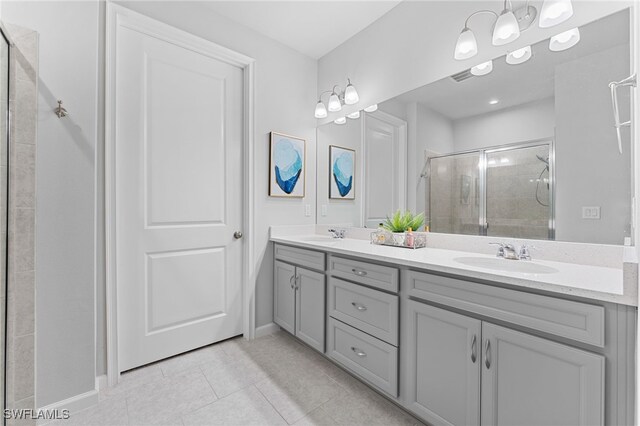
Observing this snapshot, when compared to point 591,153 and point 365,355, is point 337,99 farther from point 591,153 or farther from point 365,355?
point 365,355

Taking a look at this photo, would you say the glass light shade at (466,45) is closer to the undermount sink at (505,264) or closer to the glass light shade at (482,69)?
the glass light shade at (482,69)

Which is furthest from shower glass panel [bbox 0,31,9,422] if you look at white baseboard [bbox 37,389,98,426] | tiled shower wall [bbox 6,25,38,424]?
white baseboard [bbox 37,389,98,426]

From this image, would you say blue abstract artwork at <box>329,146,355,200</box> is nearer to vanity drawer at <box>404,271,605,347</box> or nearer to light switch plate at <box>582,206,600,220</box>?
vanity drawer at <box>404,271,605,347</box>

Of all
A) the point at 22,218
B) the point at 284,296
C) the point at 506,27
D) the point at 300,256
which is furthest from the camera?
the point at 284,296

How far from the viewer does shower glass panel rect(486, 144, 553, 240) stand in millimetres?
1423

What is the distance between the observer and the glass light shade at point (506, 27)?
1.40 meters

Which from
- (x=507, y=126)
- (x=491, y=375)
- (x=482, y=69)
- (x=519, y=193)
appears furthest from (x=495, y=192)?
(x=491, y=375)

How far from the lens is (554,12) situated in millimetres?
1292

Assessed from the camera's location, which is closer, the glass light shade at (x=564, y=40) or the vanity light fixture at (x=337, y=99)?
the glass light shade at (x=564, y=40)

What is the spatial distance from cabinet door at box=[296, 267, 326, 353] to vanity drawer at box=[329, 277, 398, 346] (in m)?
0.11

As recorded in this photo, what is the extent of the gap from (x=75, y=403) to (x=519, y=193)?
263 cm

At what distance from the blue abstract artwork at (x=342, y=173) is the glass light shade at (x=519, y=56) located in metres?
1.25

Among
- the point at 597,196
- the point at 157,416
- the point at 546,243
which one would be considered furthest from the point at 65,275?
the point at 597,196

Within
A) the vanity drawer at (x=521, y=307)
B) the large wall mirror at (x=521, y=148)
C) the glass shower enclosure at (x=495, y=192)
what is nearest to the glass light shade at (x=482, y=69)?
the large wall mirror at (x=521, y=148)
